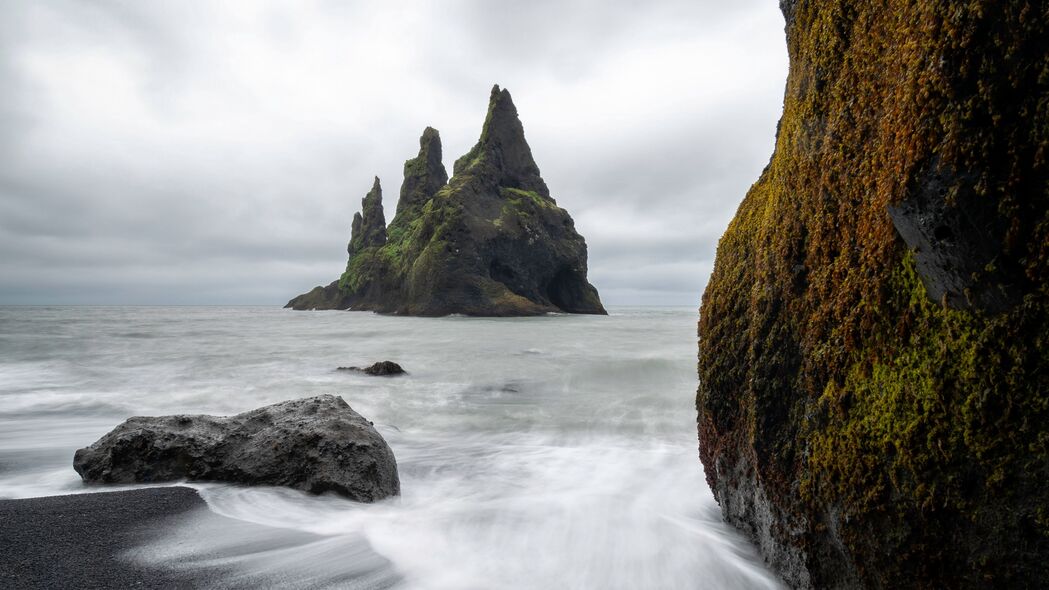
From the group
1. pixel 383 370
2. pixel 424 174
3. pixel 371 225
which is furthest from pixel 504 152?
pixel 383 370

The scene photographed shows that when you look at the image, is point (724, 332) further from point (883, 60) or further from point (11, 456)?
point (11, 456)

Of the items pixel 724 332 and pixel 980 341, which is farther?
pixel 724 332

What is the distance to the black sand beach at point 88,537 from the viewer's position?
2719 millimetres

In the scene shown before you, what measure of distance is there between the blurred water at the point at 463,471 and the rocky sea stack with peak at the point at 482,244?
123ft

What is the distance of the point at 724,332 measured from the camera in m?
3.37

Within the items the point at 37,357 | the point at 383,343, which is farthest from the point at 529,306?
the point at 37,357

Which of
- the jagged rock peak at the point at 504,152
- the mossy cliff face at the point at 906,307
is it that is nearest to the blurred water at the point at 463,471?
the mossy cliff face at the point at 906,307

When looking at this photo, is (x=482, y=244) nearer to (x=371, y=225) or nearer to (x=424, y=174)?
(x=424, y=174)

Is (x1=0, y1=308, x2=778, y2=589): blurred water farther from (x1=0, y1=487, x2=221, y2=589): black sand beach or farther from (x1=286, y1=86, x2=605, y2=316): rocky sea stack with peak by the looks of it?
(x1=286, y1=86, x2=605, y2=316): rocky sea stack with peak

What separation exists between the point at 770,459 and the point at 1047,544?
3.89 feet

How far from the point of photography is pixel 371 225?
91.1 m

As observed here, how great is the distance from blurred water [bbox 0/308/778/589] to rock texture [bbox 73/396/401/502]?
0.59 feet

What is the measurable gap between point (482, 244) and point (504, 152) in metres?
18.6

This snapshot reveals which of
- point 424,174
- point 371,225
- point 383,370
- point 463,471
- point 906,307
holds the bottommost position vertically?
point 463,471
